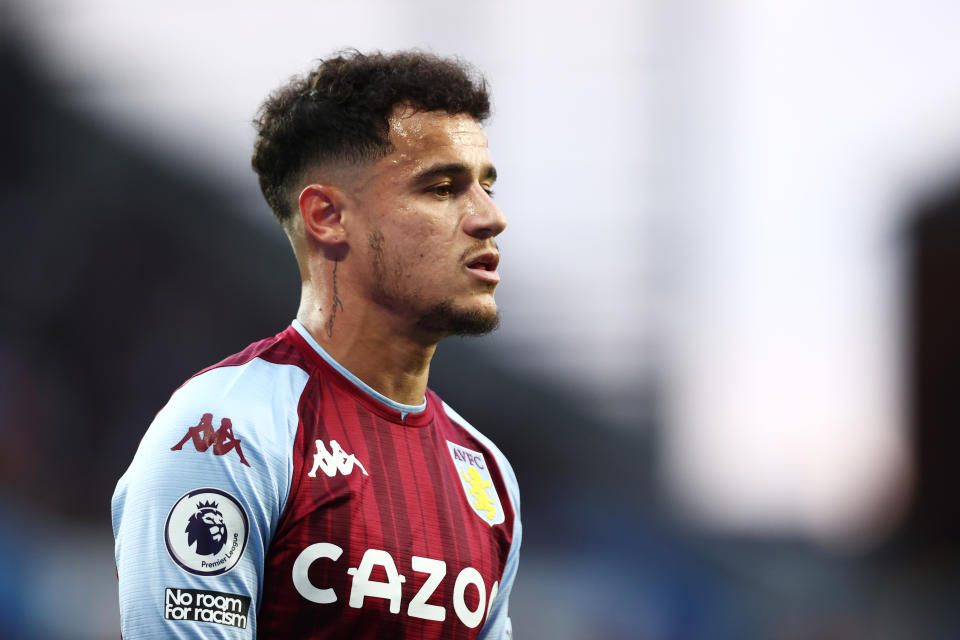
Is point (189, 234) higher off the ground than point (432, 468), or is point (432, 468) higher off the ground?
point (189, 234)

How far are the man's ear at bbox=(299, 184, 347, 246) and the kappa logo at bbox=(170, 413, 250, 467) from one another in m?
0.72

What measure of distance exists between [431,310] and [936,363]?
68.4ft

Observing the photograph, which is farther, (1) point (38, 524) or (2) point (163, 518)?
(1) point (38, 524)

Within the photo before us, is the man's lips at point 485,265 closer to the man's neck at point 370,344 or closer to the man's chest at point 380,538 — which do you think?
the man's neck at point 370,344

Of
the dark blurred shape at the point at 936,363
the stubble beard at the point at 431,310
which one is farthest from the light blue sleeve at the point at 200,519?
the dark blurred shape at the point at 936,363

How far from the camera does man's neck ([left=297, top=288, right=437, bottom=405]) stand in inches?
124

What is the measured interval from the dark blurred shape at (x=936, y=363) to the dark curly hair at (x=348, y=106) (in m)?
20.0

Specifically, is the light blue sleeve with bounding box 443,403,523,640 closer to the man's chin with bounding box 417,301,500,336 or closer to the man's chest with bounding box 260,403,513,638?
the man's chest with bounding box 260,403,513,638

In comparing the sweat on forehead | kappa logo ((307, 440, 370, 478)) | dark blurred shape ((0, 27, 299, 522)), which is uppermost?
A: dark blurred shape ((0, 27, 299, 522))

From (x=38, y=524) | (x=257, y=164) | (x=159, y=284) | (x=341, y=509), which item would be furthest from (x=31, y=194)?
(x=341, y=509)

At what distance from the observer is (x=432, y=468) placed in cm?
317

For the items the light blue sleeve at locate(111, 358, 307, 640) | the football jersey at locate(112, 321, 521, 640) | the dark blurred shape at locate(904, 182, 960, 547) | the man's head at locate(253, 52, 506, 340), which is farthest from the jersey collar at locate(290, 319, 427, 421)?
the dark blurred shape at locate(904, 182, 960, 547)

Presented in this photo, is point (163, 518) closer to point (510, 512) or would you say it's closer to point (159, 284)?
point (510, 512)

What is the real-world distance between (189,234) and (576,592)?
725cm
